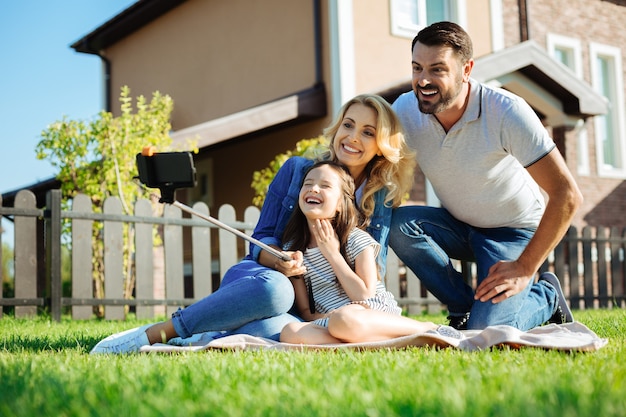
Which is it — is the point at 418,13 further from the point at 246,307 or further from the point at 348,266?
the point at 246,307

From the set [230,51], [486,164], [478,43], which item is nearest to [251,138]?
[230,51]

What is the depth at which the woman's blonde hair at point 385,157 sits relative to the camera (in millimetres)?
4250

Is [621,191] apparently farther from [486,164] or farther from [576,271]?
[486,164]

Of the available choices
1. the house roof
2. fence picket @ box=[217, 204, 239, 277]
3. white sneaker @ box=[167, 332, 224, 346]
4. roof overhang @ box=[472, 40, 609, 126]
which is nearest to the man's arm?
white sneaker @ box=[167, 332, 224, 346]

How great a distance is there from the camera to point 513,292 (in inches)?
161

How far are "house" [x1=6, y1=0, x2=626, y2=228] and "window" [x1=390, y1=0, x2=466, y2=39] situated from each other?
20mm

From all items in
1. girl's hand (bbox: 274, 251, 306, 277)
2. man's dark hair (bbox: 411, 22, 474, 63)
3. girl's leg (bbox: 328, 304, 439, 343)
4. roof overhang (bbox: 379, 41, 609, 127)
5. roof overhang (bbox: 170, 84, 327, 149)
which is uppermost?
roof overhang (bbox: 379, 41, 609, 127)

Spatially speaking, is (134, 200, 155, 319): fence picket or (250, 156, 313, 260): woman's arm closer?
(250, 156, 313, 260): woman's arm

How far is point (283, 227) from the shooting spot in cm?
424

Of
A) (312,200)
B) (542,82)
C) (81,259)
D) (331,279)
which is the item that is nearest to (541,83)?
(542,82)

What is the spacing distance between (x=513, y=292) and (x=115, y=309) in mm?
5006

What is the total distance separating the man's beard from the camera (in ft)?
14.3

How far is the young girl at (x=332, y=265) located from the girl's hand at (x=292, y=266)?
0.01m

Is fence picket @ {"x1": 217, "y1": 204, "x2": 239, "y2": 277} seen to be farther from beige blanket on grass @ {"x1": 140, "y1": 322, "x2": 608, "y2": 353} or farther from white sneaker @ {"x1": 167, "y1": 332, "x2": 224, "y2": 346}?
beige blanket on grass @ {"x1": 140, "y1": 322, "x2": 608, "y2": 353}
